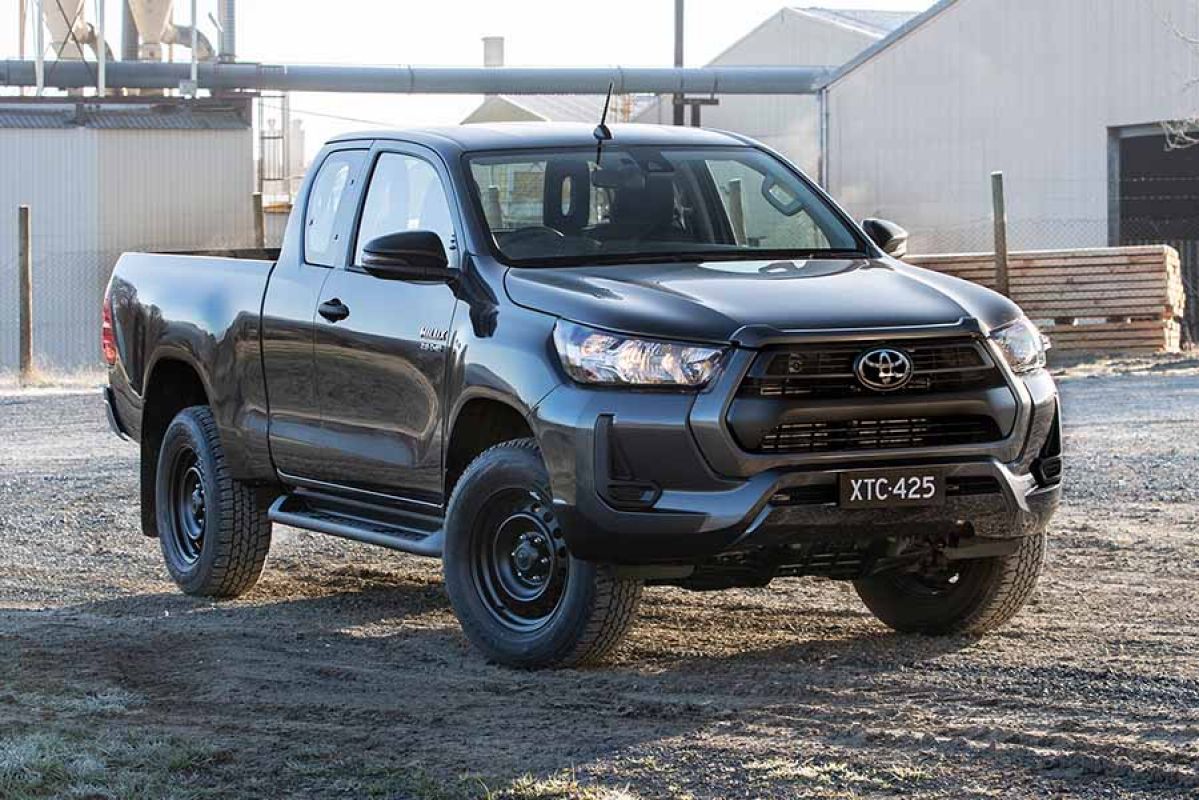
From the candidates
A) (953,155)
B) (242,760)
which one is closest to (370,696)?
(242,760)

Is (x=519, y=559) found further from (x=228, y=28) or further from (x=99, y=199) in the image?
(x=228, y=28)

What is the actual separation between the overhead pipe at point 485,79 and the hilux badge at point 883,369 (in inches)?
1361

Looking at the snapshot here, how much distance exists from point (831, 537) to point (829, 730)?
0.81 metres

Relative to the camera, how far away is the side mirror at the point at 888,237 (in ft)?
28.5

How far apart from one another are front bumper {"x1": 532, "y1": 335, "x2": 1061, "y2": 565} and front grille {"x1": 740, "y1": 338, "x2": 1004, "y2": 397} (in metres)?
0.15

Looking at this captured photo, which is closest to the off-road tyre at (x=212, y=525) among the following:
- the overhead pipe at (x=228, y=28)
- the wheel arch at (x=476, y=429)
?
the wheel arch at (x=476, y=429)

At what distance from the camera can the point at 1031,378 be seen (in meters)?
7.52

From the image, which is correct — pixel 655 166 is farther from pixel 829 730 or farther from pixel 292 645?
pixel 829 730

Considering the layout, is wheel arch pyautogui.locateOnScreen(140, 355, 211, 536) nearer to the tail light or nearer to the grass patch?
the tail light

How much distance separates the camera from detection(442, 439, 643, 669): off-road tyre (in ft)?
24.1

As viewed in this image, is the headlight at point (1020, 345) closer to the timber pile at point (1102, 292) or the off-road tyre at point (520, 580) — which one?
the off-road tyre at point (520, 580)

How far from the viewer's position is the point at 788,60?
56.7 meters

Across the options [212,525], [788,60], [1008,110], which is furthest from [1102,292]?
[788,60]

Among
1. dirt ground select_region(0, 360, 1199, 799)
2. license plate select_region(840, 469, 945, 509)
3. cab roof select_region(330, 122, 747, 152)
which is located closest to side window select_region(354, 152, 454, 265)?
cab roof select_region(330, 122, 747, 152)
